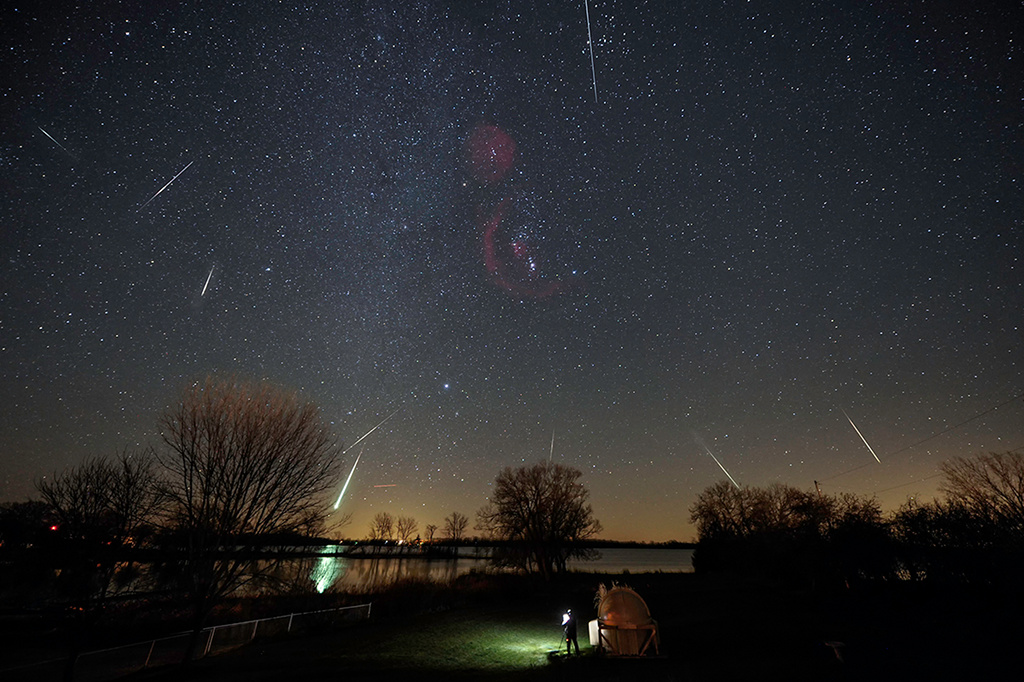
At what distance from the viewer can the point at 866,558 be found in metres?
29.5

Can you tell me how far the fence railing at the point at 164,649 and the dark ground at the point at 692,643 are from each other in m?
1.11

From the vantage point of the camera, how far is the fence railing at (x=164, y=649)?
1645 centimetres

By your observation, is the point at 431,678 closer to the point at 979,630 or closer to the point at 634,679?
the point at 634,679

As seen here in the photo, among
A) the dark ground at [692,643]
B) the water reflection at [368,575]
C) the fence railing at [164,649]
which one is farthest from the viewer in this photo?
the water reflection at [368,575]

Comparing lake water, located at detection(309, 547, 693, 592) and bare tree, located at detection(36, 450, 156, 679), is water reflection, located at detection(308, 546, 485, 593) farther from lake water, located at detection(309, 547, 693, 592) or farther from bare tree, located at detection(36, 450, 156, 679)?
bare tree, located at detection(36, 450, 156, 679)

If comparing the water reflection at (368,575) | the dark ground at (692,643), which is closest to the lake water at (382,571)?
the water reflection at (368,575)

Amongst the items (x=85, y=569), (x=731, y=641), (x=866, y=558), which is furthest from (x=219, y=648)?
(x=866, y=558)

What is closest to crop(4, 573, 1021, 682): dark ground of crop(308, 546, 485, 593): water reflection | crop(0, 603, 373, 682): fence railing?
crop(0, 603, 373, 682): fence railing

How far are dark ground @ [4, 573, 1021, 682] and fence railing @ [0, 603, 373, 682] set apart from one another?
3.64 ft

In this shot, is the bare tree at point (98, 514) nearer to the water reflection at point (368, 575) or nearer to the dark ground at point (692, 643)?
the dark ground at point (692, 643)

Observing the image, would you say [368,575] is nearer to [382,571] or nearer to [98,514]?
[382,571]

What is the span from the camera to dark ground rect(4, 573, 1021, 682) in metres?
13.6

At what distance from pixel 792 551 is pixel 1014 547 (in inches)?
562

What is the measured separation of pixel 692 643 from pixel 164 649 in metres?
23.7
